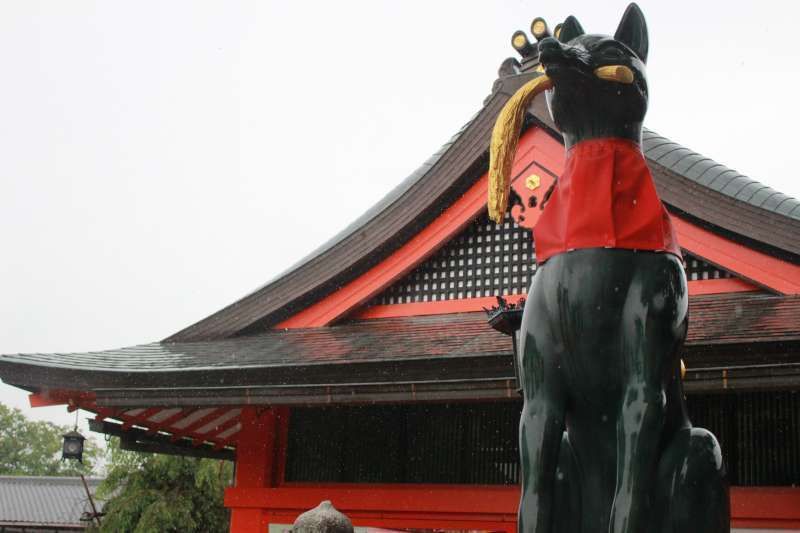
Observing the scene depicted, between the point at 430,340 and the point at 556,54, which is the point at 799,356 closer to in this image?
the point at 430,340

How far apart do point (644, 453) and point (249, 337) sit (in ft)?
18.3

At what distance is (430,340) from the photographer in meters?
6.67

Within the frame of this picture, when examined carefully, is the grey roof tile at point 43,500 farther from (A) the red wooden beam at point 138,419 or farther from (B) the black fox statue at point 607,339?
(B) the black fox statue at point 607,339

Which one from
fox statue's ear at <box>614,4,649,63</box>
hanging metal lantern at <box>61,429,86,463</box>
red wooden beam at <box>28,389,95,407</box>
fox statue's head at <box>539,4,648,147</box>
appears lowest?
hanging metal lantern at <box>61,429,86,463</box>

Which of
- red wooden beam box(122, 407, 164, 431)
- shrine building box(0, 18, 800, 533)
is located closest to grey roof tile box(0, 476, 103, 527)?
red wooden beam box(122, 407, 164, 431)

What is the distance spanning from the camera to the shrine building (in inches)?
246

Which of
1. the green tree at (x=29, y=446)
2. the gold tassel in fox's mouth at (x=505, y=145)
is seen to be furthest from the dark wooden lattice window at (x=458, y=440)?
the green tree at (x=29, y=446)

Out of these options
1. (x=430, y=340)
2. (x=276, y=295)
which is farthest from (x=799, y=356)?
(x=276, y=295)

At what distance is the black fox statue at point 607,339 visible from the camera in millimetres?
2799

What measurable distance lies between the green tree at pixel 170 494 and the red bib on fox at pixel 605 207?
38.5ft

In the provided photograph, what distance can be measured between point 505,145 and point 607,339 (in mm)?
761

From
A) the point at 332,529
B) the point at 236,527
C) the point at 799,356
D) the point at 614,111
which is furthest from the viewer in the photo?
the point at 236,527

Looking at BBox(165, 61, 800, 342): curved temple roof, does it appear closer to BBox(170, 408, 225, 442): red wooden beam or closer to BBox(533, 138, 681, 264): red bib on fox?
BBox(170, 408, 225, 442): red wooden beam

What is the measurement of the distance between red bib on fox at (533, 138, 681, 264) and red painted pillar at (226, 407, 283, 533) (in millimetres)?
5161
